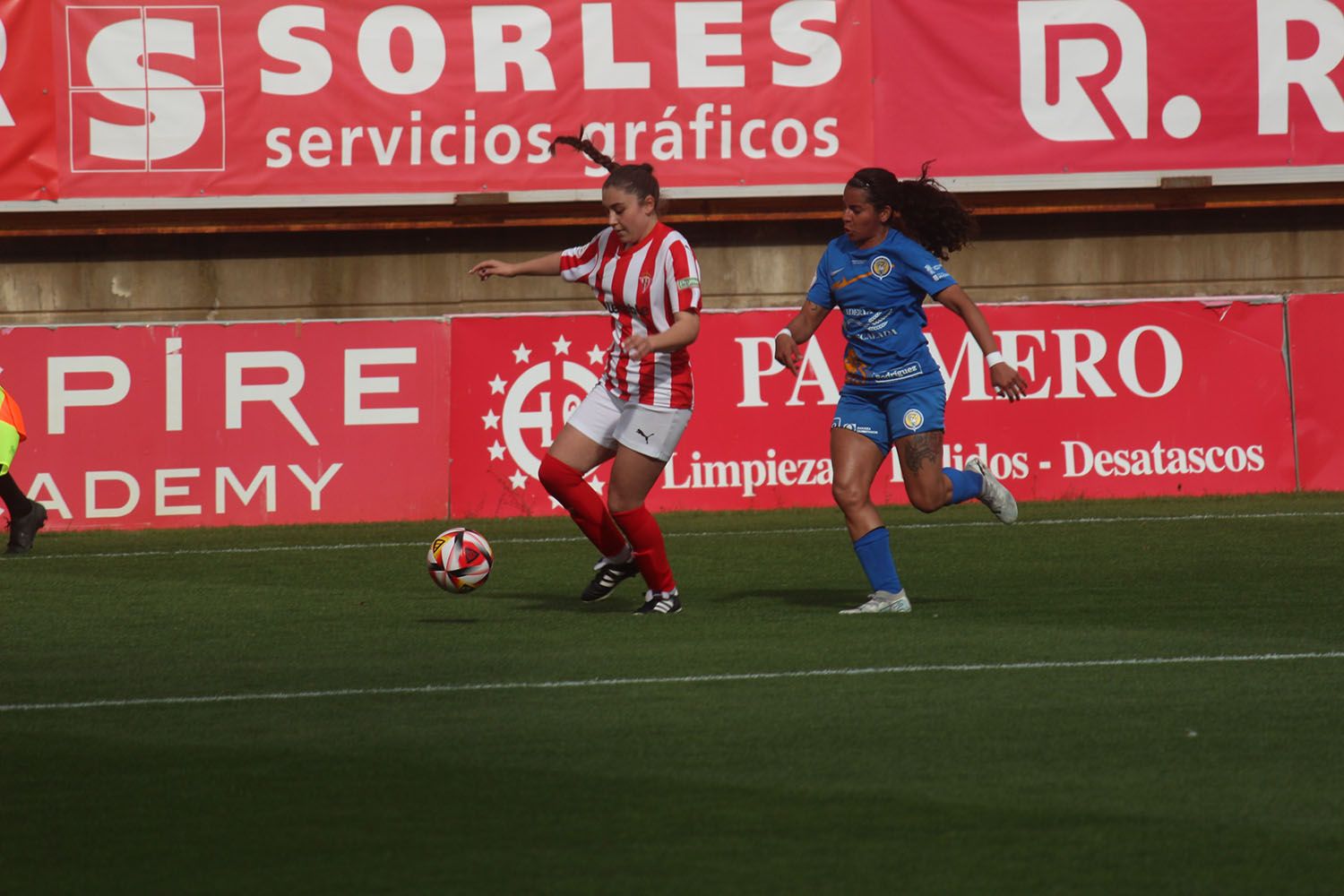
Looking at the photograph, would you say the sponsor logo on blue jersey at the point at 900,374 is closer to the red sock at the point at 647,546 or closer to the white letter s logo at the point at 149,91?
the red sock at the point at 647,546

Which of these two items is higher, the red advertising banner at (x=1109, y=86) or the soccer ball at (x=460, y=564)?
the red advertising banner at (x=1109, y=86)

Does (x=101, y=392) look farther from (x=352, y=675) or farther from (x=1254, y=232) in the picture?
(x=1254, y=232)

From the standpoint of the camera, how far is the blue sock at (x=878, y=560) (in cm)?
882

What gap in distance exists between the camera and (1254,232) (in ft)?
60.0

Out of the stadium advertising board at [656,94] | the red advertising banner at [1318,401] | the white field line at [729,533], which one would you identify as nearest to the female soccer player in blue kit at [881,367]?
the white field line at [729,533]

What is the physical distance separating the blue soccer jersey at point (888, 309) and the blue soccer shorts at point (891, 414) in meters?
0.05

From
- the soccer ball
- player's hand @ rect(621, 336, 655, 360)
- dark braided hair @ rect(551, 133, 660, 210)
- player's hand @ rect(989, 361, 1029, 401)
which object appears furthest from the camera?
the soccer ball

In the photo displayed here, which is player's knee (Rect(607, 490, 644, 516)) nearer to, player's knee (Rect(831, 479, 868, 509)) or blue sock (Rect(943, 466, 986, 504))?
player's knee (Rect(831, 479, 868, 509))

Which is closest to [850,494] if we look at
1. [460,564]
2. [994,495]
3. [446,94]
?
[994,495]

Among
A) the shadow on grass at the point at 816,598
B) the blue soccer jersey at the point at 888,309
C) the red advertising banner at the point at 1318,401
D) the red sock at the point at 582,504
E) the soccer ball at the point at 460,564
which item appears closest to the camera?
the blue soccer jersey at the point at 888,309

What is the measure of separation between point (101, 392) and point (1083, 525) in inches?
276

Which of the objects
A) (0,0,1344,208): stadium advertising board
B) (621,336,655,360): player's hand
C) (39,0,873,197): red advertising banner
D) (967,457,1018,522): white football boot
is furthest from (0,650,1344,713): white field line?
(0,0,1344,208): stadium advertising board

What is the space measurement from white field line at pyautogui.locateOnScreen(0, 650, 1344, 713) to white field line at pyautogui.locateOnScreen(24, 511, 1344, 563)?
219 inches

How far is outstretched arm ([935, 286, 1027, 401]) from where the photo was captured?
27.5 ft
